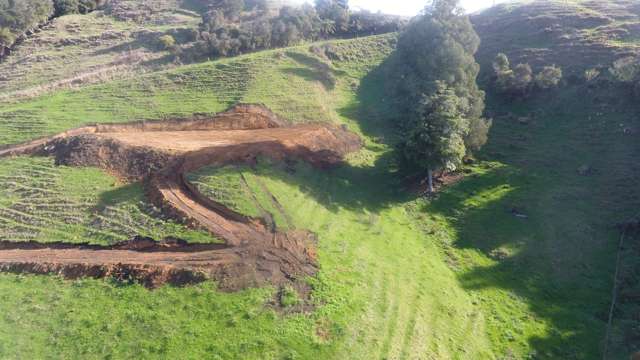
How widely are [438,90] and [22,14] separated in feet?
222

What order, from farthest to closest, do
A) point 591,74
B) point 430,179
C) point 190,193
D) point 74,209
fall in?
point 591,74 → point 430,179 → point 190,193 → point 74,209

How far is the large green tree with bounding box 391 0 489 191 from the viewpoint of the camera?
1604 inches

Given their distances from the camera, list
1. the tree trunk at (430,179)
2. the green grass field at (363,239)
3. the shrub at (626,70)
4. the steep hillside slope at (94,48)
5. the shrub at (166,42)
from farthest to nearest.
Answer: the shrub at (166,42) < the steep hillside slope at (94,48) < the shrub at (626,70) < the tree trunk at (430,179) < the green grass field at (363,239)

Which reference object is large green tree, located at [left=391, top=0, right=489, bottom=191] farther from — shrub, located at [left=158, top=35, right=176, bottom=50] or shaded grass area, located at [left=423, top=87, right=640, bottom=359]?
shrub, located at [left=158, top=35, right=176, bottom=50]

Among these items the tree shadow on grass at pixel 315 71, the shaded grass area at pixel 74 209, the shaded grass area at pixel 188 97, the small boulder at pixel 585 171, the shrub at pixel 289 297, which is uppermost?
the tree shadow on grass at pixel 315 71

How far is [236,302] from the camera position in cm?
2727

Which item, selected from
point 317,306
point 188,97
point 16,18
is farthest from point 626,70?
point 16,18

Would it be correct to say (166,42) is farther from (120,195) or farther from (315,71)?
(120,195)

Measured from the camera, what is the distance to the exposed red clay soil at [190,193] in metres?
29.3

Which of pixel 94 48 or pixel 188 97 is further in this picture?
pixel 94 48

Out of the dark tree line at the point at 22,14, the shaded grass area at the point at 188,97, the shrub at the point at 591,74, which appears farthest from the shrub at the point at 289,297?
the dark tree line at the point at 22,14

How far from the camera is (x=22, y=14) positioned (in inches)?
2805

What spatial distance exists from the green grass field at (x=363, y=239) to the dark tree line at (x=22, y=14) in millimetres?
22878

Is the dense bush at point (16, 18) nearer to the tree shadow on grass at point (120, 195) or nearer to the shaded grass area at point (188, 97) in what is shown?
the shaded grass area at point (188, 97)
